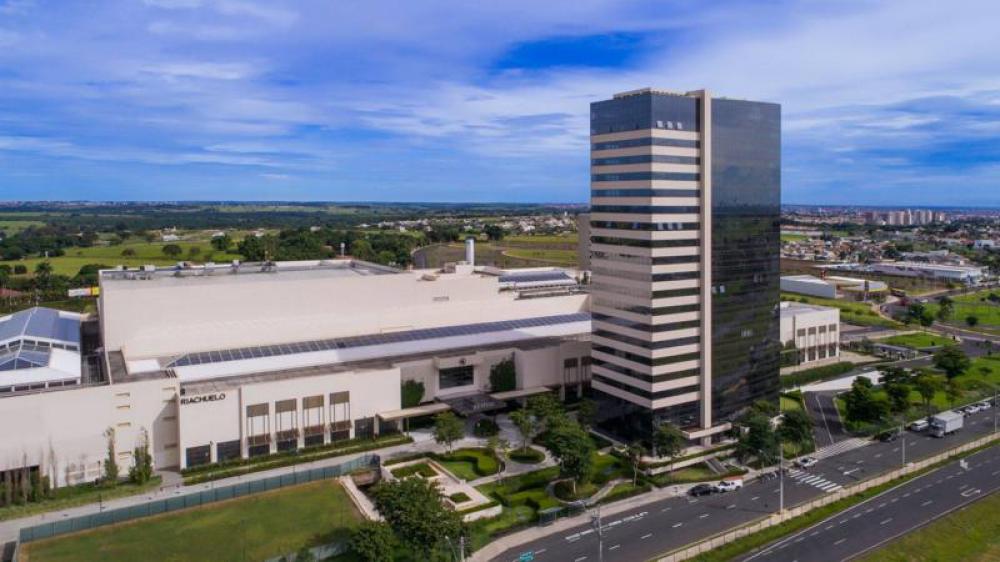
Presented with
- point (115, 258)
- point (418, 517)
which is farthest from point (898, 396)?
point (115, 258)

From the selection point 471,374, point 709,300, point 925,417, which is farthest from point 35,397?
point 925,417

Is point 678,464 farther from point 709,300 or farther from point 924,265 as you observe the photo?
point 924,265

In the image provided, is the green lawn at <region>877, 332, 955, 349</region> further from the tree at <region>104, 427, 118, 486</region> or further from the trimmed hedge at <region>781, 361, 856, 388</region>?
the tree at <region>104, 427, 118, 486</region>

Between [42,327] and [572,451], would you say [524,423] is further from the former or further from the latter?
[42,327]

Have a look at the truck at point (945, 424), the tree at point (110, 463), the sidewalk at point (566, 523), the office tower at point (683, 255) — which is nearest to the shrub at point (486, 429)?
the office tower at point (683, 255)

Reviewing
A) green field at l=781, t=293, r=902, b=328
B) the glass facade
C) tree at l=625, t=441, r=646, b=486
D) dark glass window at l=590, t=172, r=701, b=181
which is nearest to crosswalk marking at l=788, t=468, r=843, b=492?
the glass facade
